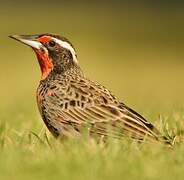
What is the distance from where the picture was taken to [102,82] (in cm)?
2091

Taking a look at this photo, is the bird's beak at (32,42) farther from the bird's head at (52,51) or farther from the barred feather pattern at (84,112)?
the barred feather pattern at (84,112)

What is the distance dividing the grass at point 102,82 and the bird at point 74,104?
237 mm

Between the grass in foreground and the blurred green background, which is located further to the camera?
the blurred green background

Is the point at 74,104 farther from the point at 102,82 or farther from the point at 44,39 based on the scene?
the point at 102,82

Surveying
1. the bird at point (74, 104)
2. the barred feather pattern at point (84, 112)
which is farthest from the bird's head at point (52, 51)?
the barred feather pattern at point (84, 112)

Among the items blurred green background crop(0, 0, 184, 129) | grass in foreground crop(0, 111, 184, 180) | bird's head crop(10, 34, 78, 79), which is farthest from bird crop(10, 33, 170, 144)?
blurred green background crop(0, 0, 184, 129)

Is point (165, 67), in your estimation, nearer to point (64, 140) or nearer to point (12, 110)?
point (12, 110)

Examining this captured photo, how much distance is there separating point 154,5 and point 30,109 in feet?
101

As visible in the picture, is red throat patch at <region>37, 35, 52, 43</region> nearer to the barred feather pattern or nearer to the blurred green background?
the barred feather pattern

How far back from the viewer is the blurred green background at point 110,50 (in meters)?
15.4

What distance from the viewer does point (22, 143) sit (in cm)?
811

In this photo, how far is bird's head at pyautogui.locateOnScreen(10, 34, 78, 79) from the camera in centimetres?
932

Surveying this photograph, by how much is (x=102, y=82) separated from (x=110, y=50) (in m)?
9.85

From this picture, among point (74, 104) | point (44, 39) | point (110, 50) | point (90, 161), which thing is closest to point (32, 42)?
point (44, 39)
